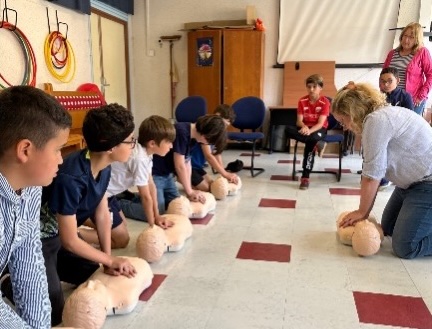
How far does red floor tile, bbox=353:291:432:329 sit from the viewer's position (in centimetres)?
129

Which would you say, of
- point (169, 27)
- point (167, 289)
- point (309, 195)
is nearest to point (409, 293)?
point (167, 289)

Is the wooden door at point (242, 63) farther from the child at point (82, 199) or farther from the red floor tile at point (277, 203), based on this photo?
the child at point (82, 199)

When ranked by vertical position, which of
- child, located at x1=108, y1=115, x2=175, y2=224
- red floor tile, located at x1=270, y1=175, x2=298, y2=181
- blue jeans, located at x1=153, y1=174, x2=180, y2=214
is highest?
child, located at x1=108, y1=115, x2=175, y2=224

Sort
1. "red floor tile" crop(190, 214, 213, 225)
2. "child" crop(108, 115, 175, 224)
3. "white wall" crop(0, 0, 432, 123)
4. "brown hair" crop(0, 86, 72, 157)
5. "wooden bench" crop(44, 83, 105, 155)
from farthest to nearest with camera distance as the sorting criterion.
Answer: "white wall" crop(0, 0, 432, 123)
"wooden bench" crop(44, 83, 105, 155)
"red floor tile" crop(190, 214, 213, 225)
"child" crop(108, 115, 175, 224)
"brown hair" crop(0, 86, 72, 157)

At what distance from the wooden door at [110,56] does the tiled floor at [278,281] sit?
3298 mm

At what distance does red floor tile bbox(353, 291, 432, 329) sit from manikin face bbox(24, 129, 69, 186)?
1.13m

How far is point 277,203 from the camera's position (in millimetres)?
2703

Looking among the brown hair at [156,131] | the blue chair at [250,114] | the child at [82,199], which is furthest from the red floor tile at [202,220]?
the blue chair at [250,114]

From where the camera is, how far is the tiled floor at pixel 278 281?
1.31m

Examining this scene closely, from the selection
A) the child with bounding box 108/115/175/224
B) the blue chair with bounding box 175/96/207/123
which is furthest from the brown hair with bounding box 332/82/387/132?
the blue chair with bounding box 175/96/207/123

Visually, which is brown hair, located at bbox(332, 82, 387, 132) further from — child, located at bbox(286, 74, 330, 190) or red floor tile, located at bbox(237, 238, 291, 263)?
child, located at bbox(286, 74, 330, 190)

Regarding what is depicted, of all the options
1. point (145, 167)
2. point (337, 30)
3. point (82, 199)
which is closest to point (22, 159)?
point (82, 199)

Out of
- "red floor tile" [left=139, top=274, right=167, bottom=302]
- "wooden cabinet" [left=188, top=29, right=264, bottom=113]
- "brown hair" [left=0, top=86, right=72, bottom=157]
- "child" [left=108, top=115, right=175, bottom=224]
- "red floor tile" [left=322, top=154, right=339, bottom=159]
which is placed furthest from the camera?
"wooden cabinet" [left=188, top=29, right=264, bottom=113]

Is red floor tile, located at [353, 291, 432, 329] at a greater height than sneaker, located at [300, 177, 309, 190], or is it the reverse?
sneaker, located at [300, 177, 309, 190]
